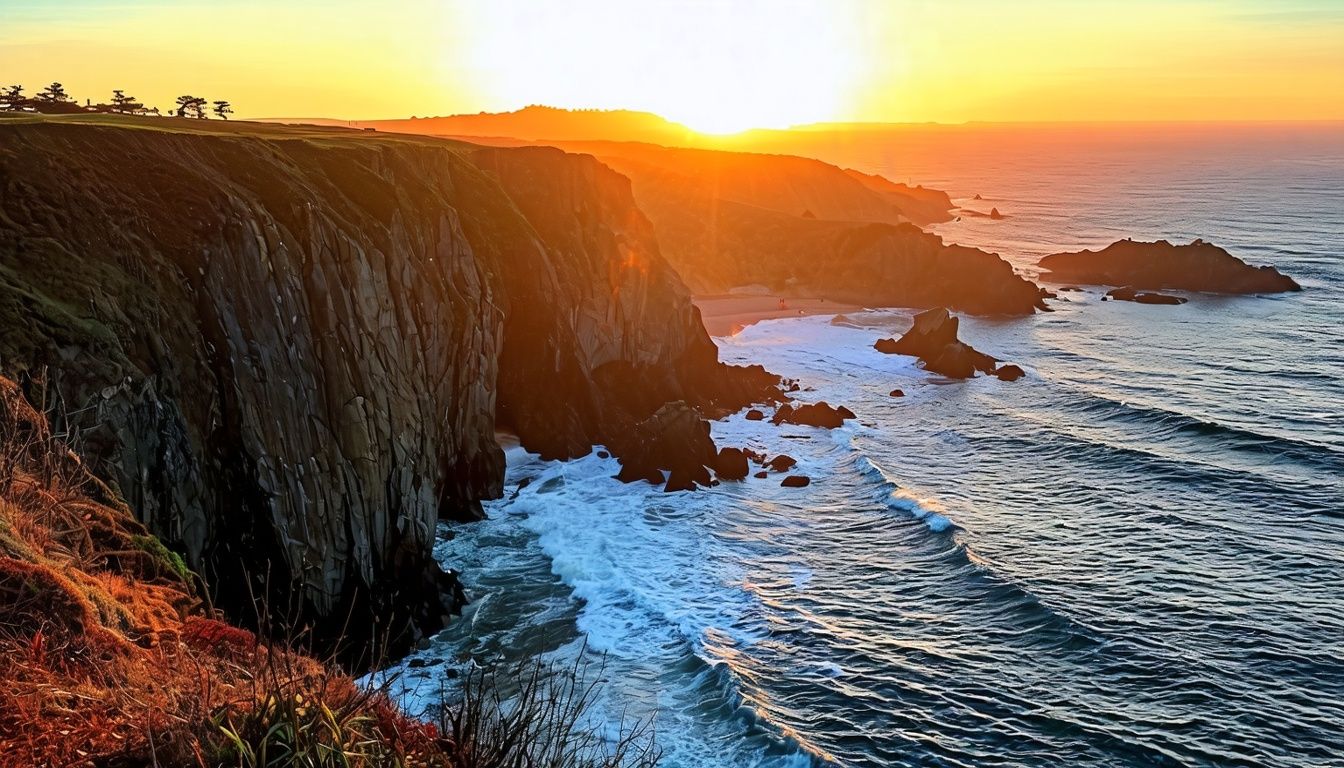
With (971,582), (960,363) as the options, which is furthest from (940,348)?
(971,582)

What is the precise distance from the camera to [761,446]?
161 ft

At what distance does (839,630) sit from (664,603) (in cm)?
574

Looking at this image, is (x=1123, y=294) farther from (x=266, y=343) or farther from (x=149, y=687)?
(x=149, y=687)

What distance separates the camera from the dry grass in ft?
25.5

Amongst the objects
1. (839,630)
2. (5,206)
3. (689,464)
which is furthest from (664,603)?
(5,206)

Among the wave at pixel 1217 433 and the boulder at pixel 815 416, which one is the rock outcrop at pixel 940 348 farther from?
the boulder at pixel 815 416

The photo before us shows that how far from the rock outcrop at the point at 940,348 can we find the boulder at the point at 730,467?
80.5 feet

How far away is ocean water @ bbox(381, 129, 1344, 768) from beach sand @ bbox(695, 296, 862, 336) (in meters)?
25.3

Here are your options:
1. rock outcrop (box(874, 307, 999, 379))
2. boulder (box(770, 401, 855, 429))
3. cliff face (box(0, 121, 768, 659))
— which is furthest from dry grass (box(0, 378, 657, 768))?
rock outcrop (box(874, 307, 999, 379))

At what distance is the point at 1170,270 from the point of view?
314 feet

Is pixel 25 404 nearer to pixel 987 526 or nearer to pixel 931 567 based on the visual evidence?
pixel 931 567

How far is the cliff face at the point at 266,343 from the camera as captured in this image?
2169 cm

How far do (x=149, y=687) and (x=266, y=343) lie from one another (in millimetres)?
17353

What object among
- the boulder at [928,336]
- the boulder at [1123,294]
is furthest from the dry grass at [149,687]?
the boulder at [1123,294]
